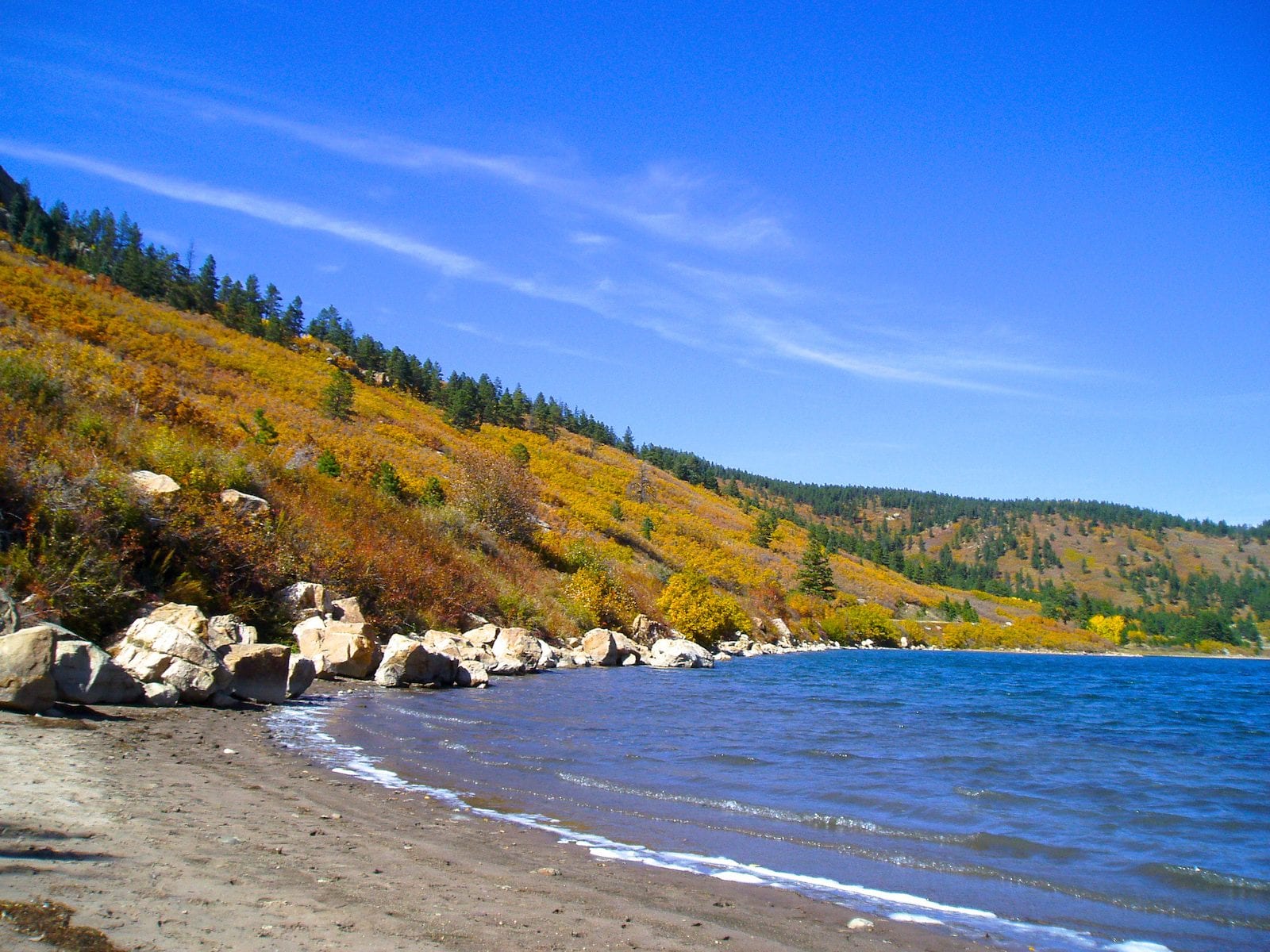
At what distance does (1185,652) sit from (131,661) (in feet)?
518

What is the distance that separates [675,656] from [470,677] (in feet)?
48.0

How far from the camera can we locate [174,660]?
36.3ft

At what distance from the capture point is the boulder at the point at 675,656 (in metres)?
31.6

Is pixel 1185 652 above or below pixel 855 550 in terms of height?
below

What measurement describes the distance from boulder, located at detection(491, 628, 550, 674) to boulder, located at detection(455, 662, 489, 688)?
2278mm

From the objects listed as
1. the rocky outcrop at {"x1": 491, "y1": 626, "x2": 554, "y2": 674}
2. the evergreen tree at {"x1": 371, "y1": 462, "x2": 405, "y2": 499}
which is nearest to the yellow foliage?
the evergreen tree at {"x1": 371, "y1": 462, "x2": 405, "y2": 499}

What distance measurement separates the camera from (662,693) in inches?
781

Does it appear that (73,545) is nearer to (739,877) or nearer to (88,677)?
(88,677)

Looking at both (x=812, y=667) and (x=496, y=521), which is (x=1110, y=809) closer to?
(x=812, y=667)

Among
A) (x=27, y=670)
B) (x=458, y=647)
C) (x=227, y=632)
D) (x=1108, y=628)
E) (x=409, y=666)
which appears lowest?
(x=1108, y=628)

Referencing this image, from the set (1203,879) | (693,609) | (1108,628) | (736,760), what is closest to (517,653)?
(736,760)

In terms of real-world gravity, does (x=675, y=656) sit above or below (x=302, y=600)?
below

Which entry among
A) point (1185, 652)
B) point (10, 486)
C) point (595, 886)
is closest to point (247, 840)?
point (595, 886)

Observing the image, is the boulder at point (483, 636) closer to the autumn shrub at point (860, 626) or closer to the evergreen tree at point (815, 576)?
the autumn shrub at point (860, 626)
